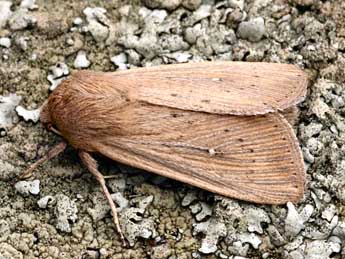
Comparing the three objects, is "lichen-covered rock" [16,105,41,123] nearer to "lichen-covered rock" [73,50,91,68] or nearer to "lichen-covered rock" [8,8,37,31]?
"lichen-covered rock" [73,50,91,68]

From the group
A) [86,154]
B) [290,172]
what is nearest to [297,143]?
[290,172]

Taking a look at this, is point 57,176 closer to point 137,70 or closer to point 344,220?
point 137,70

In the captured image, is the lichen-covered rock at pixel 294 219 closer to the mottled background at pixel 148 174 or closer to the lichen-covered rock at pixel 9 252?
the mottled background at pixel 148 174

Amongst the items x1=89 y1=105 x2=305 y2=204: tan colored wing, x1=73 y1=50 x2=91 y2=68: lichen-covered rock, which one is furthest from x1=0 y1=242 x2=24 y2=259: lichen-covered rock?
x1=73 y1=50 x2=91 y2=68: lichen-covered rock

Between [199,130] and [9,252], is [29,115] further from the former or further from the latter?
[199,130]

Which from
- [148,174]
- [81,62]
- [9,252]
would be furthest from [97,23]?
[9,252]

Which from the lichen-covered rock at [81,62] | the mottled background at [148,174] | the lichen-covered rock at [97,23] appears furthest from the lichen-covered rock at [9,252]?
the lichen-covered rock at [97,23]
